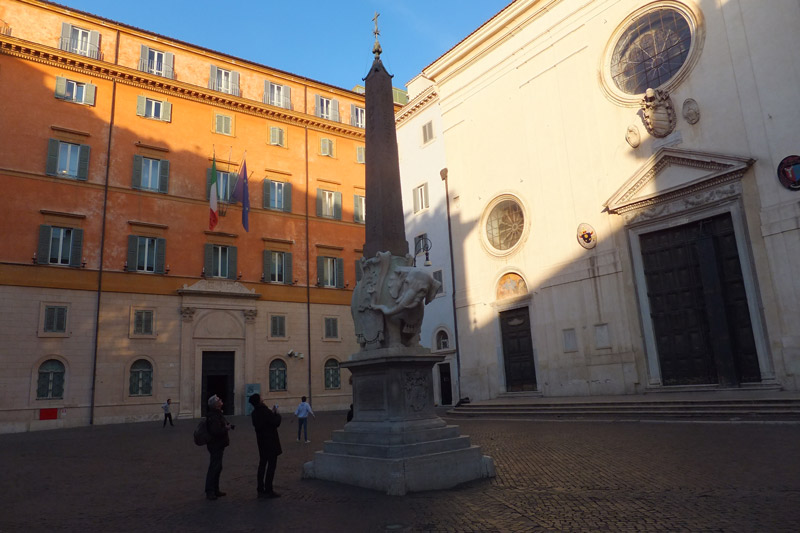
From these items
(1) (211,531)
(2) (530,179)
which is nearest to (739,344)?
(2) (530,179)

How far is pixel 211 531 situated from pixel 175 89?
2628 centimetres

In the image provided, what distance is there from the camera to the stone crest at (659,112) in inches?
671

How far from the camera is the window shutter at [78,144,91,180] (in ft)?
78.6

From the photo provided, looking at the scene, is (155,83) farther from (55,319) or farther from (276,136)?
(55,319)

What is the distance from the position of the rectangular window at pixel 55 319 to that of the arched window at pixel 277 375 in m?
9.13

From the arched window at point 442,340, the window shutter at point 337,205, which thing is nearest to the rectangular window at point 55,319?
the window shutter at point 337,205

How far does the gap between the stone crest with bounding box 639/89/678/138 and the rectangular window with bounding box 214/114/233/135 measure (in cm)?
2016

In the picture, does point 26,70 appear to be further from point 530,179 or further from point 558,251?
point 558,251

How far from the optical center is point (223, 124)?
28500mm

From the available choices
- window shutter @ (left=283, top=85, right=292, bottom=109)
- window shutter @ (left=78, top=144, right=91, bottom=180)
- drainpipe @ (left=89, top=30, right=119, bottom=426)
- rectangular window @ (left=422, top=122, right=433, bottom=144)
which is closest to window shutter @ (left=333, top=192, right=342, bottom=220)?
window shutter @ (left=283, top=85, right=292, bottom=109)

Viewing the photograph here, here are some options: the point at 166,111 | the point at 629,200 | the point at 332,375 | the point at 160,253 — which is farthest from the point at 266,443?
the point at 166,111

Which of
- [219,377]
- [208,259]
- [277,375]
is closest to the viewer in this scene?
[219,377]

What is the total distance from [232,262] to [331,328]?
630cm

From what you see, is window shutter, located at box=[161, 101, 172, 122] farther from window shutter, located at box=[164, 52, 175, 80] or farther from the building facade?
the building facade
